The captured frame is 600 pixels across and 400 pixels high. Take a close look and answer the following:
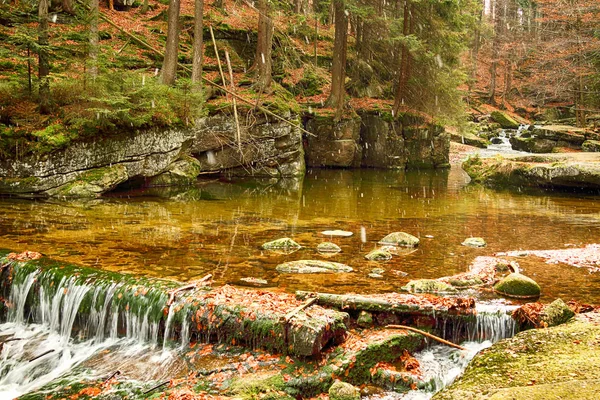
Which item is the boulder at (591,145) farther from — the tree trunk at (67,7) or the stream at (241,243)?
the tree trunk at (67,7)

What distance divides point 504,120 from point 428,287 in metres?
40.0

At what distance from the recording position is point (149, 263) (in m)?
8.66

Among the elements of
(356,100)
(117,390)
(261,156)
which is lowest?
(117,390)

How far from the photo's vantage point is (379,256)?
9.52 m

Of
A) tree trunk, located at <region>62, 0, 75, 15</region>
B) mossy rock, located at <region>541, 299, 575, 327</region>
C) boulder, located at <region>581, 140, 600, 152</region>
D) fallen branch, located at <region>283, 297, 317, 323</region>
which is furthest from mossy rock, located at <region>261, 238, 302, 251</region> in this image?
boulder, located at <region>581, 140, 600, 152</region>

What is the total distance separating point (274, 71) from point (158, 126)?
12.4 m

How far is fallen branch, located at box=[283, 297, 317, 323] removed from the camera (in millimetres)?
5795

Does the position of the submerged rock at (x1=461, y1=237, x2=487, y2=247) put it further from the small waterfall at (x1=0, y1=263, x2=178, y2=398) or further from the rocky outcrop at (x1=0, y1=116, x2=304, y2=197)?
the rocky outcrop at (x1=0, y1=116, x2=304, y2=197)

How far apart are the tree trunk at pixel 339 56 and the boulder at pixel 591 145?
48.2ft

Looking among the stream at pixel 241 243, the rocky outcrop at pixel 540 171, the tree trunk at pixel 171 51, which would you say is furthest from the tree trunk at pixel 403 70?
the tree trunk at pixel 171 51

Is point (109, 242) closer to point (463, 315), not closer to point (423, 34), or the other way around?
point (463, 315)

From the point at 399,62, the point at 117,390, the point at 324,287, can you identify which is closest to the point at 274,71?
the point at 399,62

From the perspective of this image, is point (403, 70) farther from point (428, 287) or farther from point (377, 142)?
point (428, 287)

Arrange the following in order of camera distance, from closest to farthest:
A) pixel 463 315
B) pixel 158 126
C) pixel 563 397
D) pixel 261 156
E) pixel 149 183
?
pixel 563 397
pixel 463 315
pixel 158 126
pixel 149 183
pixel 261 156
